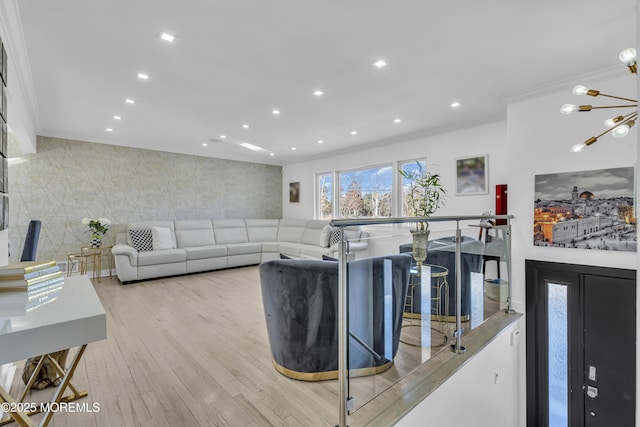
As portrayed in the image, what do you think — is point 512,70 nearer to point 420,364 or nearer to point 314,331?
point 420,364

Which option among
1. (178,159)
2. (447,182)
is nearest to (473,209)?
(447,182)

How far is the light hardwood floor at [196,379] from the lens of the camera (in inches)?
72.5

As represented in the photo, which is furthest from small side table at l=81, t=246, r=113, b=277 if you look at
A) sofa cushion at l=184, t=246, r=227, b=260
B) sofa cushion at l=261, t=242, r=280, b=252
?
sofa cushion at l=261, t=242, r=280, b=252

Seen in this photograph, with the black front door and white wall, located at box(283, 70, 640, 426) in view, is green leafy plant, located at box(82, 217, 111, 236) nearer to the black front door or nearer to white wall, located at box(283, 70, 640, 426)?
white wall, located at box(283, 70, 640, 426)

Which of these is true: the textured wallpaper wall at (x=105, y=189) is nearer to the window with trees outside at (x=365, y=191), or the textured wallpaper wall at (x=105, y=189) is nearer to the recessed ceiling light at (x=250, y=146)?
the recessed ceiling light at (x=250, y=146)

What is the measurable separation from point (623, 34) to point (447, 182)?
2783 millimetres

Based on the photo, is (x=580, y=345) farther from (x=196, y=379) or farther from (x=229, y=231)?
(x=229, y=231)

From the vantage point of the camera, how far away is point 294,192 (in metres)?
8.00

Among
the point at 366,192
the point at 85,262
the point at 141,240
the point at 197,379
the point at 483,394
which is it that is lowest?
the point at 483,394

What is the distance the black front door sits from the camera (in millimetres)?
2877

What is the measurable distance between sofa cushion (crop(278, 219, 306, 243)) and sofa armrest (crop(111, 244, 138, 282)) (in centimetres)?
328

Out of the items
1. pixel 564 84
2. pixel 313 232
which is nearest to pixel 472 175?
pixel 564 84

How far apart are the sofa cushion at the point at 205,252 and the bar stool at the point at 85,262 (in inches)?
57.3

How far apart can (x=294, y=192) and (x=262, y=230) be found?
1.33m
